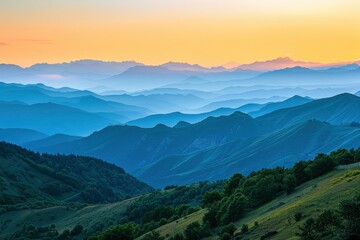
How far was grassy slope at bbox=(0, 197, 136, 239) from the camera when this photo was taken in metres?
126

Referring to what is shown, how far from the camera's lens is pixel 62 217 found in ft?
463

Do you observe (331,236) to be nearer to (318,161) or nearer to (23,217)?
(318,161)

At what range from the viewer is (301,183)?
214ft

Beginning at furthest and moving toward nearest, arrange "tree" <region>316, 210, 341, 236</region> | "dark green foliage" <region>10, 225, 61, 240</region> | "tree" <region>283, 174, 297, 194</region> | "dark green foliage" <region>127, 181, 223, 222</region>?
1. "dark green foliage" <region>127, 181, 223, 222</region>
2. "dark green foliage" <region>10, 225, 61, 240</region>
3. "tree" <region>283, 174, 297, 194</region>
4. "tree" <region>316, 210, 341, 236</region>

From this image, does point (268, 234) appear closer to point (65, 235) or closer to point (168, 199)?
point (65, 235)

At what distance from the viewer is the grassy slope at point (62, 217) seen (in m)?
126

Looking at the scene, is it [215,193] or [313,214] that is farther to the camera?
[215,193]

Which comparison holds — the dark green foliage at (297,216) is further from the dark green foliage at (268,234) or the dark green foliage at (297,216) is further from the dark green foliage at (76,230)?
the dark green foliage at (76,230)

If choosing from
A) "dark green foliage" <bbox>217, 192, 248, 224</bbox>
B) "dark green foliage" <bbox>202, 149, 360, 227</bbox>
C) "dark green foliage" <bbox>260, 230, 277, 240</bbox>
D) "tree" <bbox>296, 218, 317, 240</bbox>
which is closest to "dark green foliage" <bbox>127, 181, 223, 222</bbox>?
"dark green foliage" <bbox>202, 149, 360, 227</bbox>

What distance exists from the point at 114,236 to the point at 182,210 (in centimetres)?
2689

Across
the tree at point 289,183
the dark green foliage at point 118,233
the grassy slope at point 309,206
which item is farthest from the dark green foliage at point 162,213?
the grassy slope at point 309,206

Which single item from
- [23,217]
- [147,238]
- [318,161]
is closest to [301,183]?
[318,161]

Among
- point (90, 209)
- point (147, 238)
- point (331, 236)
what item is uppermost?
point (90, 209)

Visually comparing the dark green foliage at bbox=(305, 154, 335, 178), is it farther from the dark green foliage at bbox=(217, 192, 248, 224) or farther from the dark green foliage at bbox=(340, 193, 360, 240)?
the dark green foliage at bbox=(340, 193, 360, 240)
